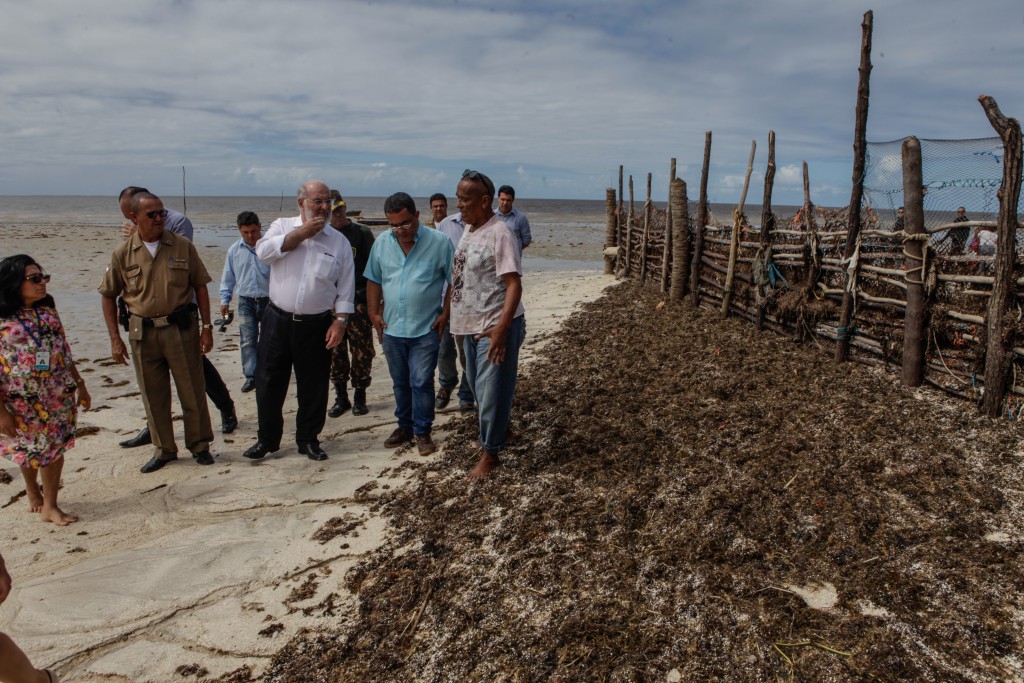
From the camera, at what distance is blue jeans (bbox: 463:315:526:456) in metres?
3.80

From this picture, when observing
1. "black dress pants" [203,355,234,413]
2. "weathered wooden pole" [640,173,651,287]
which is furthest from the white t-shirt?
"weathered wooden pole" [640,173,651,287]

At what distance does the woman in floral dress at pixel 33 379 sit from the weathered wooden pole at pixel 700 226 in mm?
7537

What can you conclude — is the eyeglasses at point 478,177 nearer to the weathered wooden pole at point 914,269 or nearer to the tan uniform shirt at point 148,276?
the tan uniform shirt at point 148,276

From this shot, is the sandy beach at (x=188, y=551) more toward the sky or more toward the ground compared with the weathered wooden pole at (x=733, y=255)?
more toward the ground

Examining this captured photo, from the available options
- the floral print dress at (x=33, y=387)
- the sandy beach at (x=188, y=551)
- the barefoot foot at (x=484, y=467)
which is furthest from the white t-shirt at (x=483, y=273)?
the floral print dress at (x=33, y=387)

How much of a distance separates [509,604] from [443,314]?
207cm

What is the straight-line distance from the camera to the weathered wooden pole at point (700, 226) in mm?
9078

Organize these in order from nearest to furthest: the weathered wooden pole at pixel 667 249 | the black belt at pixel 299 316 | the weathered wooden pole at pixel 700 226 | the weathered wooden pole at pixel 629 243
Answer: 1. the black belt at pixel 299 316
2. the weathered wooden pole at pixel 700 226
3. the weathered wooden pole at pixel 667 249
4. the weathered wooden pole at pixel 629 243

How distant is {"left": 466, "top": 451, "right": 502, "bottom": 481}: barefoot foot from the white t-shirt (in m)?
0.81

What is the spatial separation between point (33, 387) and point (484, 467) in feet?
8.21

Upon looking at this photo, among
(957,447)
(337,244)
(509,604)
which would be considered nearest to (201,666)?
(509,604)

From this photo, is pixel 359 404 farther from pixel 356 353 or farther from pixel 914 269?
pixel 914 269

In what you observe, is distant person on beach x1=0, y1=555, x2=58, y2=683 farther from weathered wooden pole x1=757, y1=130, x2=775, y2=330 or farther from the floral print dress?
weathered wooden pole x1=757, y1=130, x2=775, y2=330

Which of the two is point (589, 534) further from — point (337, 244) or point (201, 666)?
point (337, 244)
